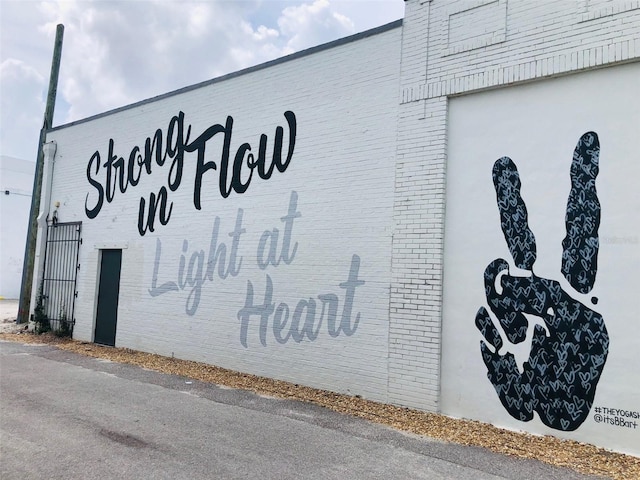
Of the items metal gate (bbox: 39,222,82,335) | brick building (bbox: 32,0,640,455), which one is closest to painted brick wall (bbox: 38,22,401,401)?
brick building (bbox: 32,0,640,455)

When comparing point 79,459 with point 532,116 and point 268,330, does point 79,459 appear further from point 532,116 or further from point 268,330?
point 532,116

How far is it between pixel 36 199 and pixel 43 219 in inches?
33.3

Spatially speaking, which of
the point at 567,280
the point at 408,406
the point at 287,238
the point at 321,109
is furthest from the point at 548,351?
the point at 321,109

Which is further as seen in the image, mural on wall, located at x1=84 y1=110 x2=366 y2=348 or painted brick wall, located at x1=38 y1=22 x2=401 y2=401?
mural on wall, located at x1=84 y1=110 x2=366 y2=348

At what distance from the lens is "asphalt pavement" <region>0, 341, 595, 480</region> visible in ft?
15.1

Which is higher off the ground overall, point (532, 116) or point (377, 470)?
point (532, 116)

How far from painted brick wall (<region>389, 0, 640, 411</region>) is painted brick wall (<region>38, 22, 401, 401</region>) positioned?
0.79 ft

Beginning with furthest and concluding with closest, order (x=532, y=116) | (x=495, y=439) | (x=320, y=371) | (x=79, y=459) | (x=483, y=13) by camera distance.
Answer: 1. (x=320, y=371)
2. (x=483, y=13)
3. (x=532, y=116)
4. (x=495, y=439)
5. (x=79, y=459)

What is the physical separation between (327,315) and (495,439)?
3061mm

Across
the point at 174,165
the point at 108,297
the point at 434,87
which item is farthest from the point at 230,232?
the point at 434,87

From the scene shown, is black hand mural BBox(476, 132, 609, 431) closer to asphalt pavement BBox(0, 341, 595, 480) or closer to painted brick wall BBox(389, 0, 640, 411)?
painted brick wall BBox(389, 0, 640, 411)

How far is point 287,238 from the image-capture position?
855cm

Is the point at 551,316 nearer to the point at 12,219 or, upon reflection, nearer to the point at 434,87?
the point at 434,87

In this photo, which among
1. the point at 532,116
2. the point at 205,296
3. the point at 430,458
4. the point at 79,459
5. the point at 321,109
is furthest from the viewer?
the point at 205,296
